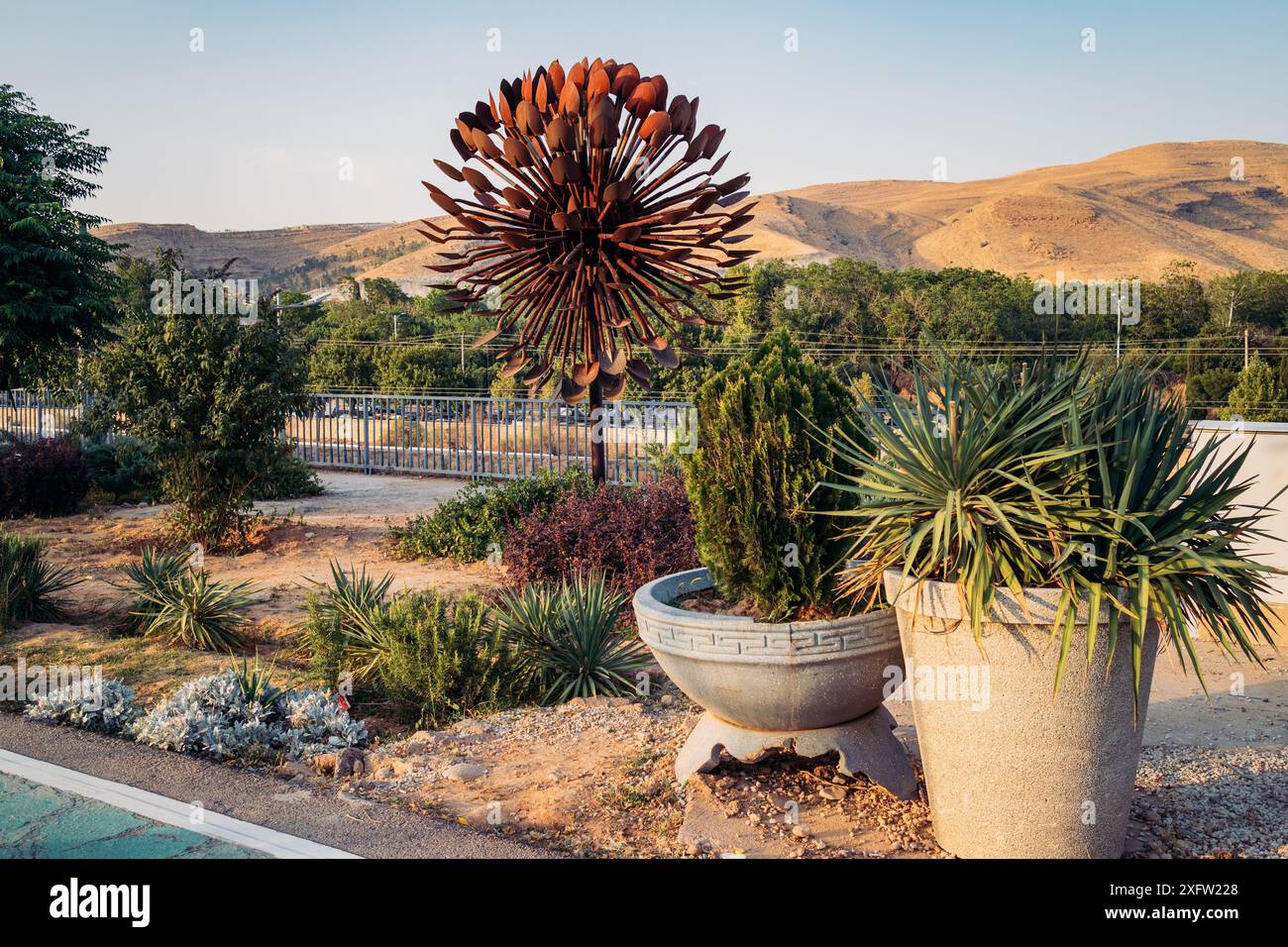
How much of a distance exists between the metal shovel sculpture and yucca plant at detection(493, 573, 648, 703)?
2156 millimetres

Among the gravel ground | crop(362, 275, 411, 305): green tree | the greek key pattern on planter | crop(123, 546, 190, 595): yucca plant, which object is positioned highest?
crop(362, 275, 411, 305): green tree

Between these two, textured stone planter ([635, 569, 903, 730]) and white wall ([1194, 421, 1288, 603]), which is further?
white wall ([1194, 421, 1288, 603])

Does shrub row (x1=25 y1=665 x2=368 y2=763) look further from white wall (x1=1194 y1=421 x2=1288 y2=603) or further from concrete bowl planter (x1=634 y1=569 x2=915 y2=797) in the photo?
white wall (x1=1194 y1=421 x2=1288 y2=603)

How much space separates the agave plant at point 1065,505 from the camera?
12.1ft

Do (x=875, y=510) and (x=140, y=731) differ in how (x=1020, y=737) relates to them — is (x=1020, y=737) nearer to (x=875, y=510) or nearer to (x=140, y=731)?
(x=875, y=510)

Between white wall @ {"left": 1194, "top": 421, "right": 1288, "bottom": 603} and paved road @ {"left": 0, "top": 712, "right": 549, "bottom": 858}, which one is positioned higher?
white wall @ {"left": 1194, "top": 421, "right": 1288, "bottom": 603}

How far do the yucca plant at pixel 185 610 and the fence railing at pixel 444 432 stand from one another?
739cm

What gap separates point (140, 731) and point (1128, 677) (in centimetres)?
485

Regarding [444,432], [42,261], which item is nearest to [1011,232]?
[444,432]

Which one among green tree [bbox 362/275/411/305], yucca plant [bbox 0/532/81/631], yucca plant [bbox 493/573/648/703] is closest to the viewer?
yucca plant [bbox 493/573/648/703]

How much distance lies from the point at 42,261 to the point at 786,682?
13.4 meters

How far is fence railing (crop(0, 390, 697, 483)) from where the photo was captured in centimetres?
1711

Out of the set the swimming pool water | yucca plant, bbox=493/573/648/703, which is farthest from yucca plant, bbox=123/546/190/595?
the swimming pool water

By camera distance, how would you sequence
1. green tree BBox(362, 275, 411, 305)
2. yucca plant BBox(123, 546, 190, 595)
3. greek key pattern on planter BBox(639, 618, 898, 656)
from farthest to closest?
1. green tree BBox(362, 275, 411, 305)
2. yucca plant BBox(123, 546, 190, 595)
3. greek key pattern on planter BBox(639, 618, 898, 656)
